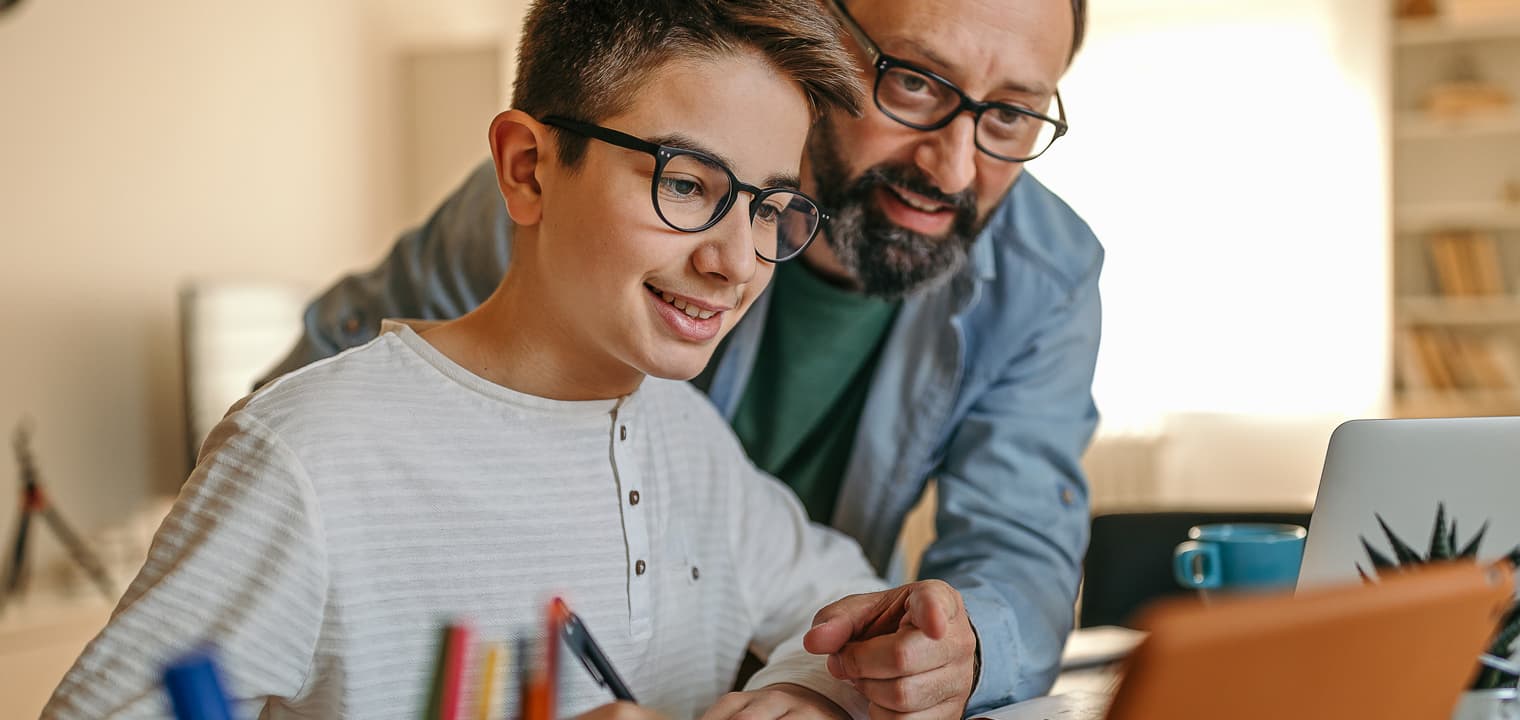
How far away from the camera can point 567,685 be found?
2.68 ft

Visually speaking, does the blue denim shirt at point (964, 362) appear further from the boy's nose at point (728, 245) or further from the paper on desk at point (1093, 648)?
the boy's nose at point (728, 245)

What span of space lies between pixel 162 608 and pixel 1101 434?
420cm

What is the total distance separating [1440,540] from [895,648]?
0.29 metres

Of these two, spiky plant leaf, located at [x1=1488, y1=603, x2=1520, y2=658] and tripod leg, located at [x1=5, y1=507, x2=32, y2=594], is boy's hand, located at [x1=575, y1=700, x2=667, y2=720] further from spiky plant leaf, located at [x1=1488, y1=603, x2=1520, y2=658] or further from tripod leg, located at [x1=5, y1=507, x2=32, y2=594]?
tripod leg, located at [x1=5, y1=507, x2=32, y2=594]

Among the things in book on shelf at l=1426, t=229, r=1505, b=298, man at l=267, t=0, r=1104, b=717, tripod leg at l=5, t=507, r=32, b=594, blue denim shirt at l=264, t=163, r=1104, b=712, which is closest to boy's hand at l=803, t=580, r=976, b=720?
man at l=267, t=0, r=1104, b=717

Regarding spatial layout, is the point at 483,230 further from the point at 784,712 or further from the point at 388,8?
the point at 388,8

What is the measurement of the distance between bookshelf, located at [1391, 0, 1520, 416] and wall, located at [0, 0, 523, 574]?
362cm

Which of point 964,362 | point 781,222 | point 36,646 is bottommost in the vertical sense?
point 36,646

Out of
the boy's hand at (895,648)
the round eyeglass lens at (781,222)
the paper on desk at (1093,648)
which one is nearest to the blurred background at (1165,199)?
the paper on desk at (1093,648)

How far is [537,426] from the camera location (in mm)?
862

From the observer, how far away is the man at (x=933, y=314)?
1.08m

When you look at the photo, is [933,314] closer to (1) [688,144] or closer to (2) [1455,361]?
(1) [688,144]

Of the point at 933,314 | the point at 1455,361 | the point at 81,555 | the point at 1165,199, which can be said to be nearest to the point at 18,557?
the point at 81,555

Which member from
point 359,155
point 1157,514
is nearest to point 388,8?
point 359,155
